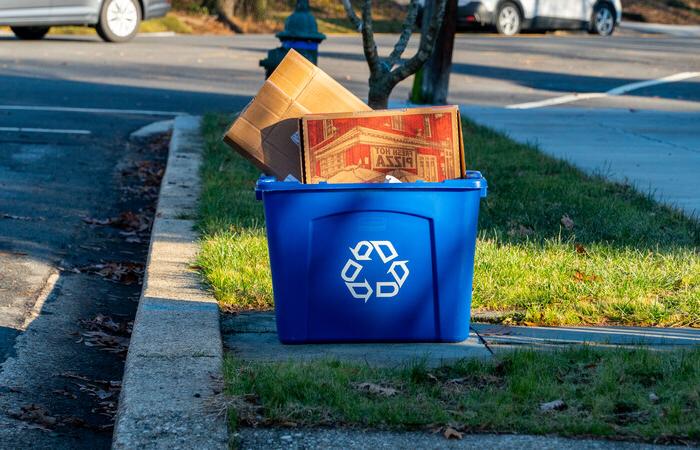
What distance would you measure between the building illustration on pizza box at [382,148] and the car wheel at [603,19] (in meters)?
21.3

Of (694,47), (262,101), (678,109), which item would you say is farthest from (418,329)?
(694,47)

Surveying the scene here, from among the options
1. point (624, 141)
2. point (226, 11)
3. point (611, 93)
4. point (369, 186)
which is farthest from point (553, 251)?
point (226, 11)

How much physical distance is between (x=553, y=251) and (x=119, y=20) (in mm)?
15142

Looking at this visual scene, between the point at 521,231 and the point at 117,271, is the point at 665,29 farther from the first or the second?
the point at 117,271

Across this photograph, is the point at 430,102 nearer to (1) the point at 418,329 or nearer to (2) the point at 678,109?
(2) the point at 678,109

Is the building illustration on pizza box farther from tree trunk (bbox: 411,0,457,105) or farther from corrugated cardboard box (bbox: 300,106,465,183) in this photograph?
tree trunk (bbox: 411,0,457,105)

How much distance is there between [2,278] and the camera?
19.7 feet

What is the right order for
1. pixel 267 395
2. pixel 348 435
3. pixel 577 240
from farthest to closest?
pixel 577 240
pixel 267 395
pixel 348 435

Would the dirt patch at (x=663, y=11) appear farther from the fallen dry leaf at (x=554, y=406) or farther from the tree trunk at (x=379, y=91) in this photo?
the fallen dry leaf at (x=554, y=406)

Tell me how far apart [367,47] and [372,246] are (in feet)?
13.0

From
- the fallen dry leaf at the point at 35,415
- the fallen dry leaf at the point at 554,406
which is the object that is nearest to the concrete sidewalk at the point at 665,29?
the fallen dry leaf at the point at 554,406

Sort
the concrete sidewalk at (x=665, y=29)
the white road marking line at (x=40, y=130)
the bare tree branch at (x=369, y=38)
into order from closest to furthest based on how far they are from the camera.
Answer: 1. the bare tree branch at (x=369, y=38)
2. the white road marking line at (x=40, y=130)
3. the concrete sidewalk at (x=665, y=29)

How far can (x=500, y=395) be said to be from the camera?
3928 millimetres

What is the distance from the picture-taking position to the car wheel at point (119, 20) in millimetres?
19500
